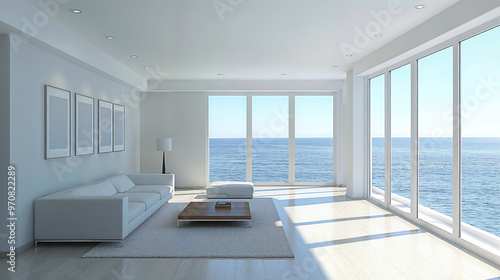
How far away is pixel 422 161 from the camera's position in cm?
509

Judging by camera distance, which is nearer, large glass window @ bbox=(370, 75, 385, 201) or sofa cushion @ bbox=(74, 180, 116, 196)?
sofa cushion @ bbox=(74, 180, 116, 196)

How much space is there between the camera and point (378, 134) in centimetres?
659

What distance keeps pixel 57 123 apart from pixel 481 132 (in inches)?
199

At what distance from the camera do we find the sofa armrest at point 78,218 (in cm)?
411

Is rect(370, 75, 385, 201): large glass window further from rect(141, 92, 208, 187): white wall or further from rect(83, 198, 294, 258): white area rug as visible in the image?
rect(141, 92, 208, 187): white wall

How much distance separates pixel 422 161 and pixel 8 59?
17.2 ft

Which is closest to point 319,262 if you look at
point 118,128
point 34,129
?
point 34,129

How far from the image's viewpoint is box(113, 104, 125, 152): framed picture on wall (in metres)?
6.95

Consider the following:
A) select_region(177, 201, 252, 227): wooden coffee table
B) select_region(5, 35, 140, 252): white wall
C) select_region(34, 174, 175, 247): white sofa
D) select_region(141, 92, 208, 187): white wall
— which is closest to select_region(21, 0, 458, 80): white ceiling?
select_region(5, 35, 140, 252): white wall

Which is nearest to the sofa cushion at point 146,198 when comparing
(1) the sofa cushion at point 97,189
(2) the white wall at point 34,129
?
(1) the sofa cushion at point 97,189

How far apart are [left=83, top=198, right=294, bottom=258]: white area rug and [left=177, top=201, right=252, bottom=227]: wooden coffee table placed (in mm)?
126

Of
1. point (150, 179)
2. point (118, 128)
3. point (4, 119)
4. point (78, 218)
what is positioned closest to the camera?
point (4, 119)

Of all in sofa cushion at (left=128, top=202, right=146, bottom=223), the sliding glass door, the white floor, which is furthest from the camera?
the sliding glass door

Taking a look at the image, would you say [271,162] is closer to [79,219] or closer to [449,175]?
[449,175]
